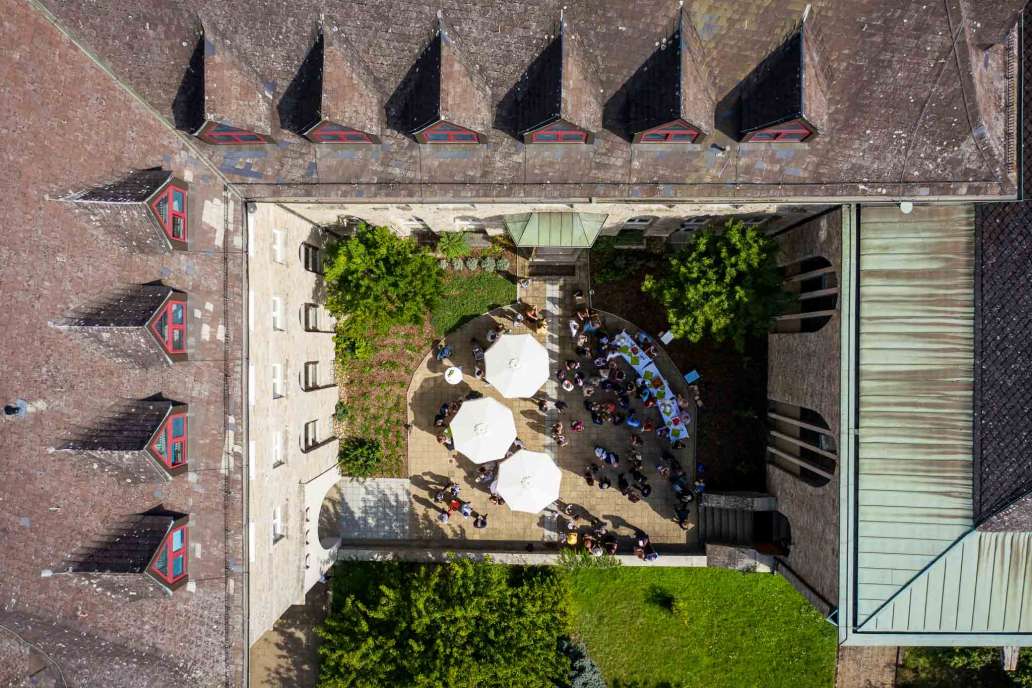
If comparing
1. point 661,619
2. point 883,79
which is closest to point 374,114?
point 883,79

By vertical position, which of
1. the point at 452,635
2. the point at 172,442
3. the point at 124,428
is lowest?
the point at 452,635

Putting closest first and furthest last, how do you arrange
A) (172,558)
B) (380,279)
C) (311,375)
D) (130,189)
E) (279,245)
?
(130,189) < (172,558) < (279,245) < (380,279) < (311,375)

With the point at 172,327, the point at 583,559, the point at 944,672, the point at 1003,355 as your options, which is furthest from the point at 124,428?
the point at 944,672

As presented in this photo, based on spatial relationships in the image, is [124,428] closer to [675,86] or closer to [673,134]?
[673,134]

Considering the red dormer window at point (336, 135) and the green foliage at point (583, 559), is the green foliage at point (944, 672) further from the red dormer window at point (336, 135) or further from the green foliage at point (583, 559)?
the red dormer window at point (336, 135)

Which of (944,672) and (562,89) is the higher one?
(562,89)

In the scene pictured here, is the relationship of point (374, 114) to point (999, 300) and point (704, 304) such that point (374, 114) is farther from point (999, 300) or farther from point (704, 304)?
point (999, 300)
